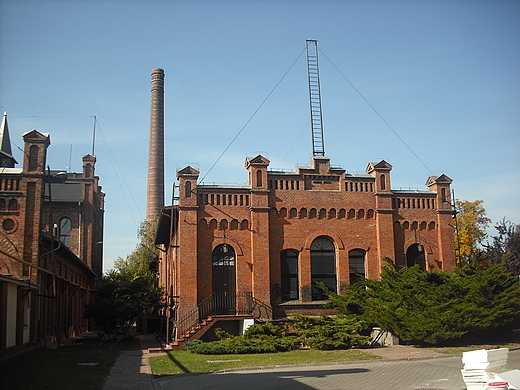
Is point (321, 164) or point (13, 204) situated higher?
point (321, 164)

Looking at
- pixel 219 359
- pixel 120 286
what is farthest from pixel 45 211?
pixel 219 359

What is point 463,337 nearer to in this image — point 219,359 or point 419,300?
point 419,300

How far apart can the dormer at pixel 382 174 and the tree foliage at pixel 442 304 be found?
5.39m

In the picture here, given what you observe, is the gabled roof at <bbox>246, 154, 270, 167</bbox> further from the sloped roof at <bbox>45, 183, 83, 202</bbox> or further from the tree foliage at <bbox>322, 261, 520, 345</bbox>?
the sloped roof at <bbox>45, 183, 83, 202</bbox>

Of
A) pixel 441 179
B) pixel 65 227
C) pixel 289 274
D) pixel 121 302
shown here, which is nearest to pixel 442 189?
pixel 441 179

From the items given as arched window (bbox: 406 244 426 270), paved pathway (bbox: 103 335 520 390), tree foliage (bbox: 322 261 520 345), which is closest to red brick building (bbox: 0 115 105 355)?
paved pathway (bbox: 103 335 520 390)

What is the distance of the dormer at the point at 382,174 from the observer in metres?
29.2

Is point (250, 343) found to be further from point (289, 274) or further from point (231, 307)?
point (289, 274)

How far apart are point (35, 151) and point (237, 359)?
537 inches

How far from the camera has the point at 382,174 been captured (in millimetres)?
29328

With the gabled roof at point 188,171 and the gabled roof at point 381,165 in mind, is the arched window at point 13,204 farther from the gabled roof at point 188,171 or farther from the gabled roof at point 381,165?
the gabled roof at point 381,165

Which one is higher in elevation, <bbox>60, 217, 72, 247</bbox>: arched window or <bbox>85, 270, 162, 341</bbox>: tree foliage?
<bbox>60, 217, 72, 247</bbox>: arched window

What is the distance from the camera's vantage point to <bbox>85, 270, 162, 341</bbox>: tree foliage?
29.1 m

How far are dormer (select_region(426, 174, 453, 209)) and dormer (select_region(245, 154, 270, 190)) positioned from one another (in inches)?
380
